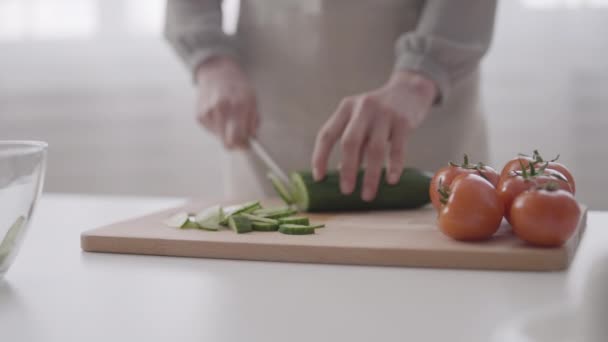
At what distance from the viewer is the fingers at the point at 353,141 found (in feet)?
5.62

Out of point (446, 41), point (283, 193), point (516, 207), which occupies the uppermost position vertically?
point (446, 41)

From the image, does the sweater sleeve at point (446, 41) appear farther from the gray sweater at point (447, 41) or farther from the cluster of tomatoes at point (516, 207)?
the cluster of tomatoes at point (516, 207)

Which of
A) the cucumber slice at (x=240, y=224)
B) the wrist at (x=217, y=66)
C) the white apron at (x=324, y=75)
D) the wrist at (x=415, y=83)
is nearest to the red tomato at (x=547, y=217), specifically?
the cucumber slice at (x=240, y=224)

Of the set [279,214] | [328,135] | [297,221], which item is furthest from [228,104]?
[297,221]

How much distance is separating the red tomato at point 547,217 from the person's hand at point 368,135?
1.94ft

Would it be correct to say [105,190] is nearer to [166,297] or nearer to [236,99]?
[236,99]

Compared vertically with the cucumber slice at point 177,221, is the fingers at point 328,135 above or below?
above

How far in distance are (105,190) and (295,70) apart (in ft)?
6.21

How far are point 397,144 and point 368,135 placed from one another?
0.08m

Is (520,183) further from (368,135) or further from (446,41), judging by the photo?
(446,41)

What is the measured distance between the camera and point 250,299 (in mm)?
953

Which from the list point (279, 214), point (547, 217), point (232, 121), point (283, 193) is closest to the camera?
point (547, 217)

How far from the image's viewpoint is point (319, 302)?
932 mm

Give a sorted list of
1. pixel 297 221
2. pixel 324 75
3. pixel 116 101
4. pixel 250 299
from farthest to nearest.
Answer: pixel 116 101 < pixel 324 75 < pixel 297 221 < pixel 250 299
